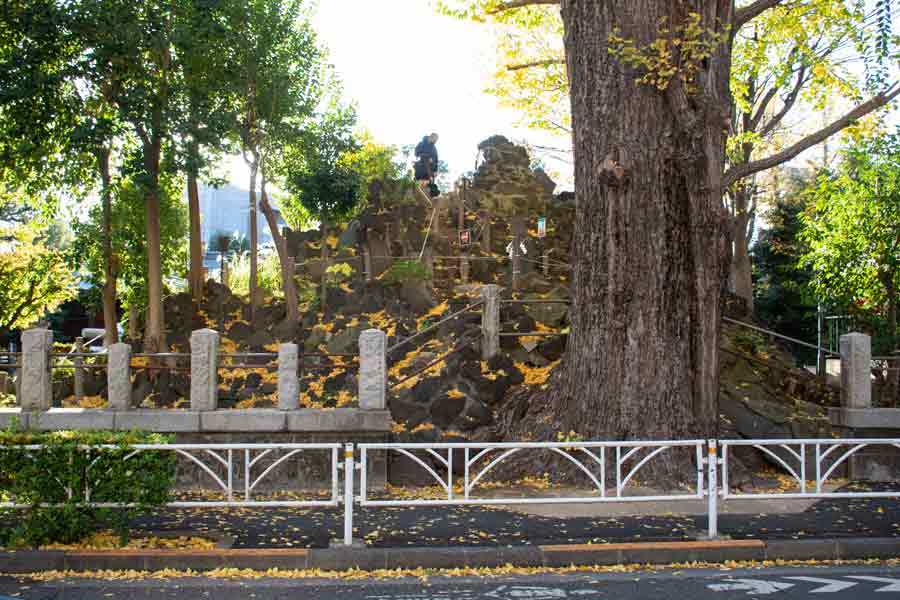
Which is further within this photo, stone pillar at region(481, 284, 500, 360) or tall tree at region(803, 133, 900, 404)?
tall tree at region(803, 133, 900, 404)

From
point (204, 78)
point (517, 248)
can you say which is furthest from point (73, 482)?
point (517, 248)

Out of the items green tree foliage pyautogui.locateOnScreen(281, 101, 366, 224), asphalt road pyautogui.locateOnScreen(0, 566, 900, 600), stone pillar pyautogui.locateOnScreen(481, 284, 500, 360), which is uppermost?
green tree foliage pyautogui.locateOnScreen(281, 101, 366, 224)

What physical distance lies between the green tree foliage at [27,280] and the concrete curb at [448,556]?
15.6 meters

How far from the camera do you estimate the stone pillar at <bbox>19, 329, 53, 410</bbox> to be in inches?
485

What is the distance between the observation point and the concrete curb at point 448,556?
8016 millimetres

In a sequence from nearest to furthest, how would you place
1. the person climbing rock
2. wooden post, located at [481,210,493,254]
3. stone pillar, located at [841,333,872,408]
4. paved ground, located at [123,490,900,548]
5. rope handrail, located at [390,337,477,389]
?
1. paved ground, located at [123,490,900,548]
2. stone pillar, located at [841,333,872,408]
3. rope handrail, located at [390,337,477,389]
4. wooden post, located at [481,210,493,254]
5. the person climbing rock

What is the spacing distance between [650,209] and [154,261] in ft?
38.0

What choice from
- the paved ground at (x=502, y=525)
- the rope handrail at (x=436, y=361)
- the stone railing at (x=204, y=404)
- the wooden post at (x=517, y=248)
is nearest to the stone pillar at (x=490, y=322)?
the rope handrail at (x=436, y=361)

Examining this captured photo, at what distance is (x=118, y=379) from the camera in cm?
1240

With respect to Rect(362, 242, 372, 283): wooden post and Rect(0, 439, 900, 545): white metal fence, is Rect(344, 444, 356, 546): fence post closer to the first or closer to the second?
Rect(0, 439, 900, 545): white metal fence

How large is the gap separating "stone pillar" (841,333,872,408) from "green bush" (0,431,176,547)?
10024mm

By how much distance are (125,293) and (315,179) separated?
669cm

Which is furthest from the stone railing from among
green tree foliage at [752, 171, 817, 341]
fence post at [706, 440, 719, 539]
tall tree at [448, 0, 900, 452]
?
green tree foliage at [752, 171, 817, 341]

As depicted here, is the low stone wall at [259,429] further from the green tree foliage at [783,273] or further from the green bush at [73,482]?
the green tree foliage at [783,273]
